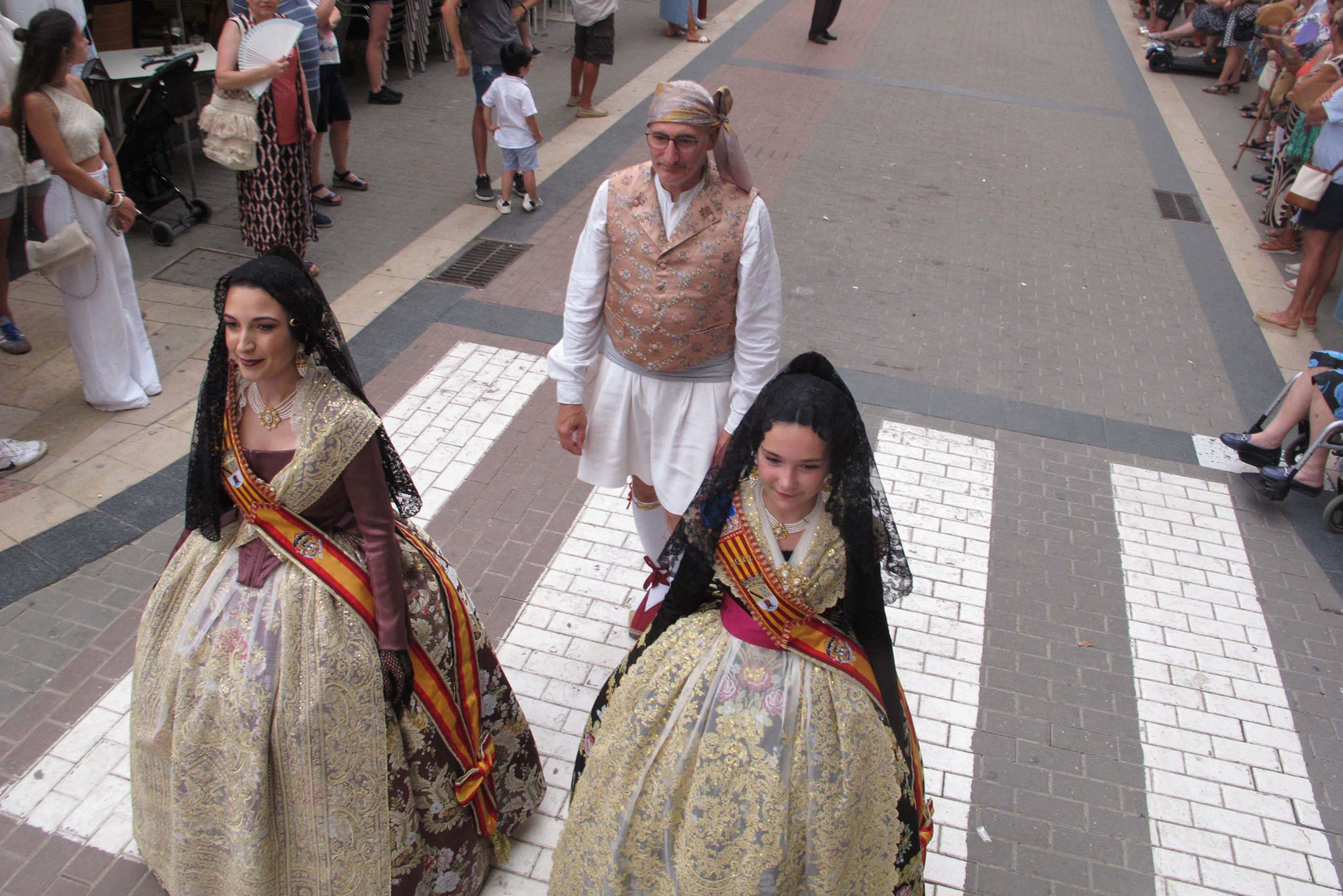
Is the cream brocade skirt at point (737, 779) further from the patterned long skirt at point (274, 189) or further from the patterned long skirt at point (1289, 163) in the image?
the patterned long skirt at point (1289, 163)

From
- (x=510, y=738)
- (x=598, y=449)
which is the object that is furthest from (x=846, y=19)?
(x=510, y=738)

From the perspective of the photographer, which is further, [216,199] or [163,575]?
[216,199]

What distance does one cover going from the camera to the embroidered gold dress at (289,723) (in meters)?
2.78

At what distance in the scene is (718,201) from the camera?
3467mm

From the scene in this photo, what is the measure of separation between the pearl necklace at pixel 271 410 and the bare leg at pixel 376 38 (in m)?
9.26

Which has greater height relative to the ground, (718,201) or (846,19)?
(718,201)

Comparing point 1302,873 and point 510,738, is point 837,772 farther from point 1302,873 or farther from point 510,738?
point 1302,873

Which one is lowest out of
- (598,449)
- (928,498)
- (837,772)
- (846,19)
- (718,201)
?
(846,19)

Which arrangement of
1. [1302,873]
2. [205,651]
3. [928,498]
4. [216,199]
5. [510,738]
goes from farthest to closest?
[216,199] < [928,498] < [1302,873] < [510,738] < [205,651]

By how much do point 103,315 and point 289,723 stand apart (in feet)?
12.3

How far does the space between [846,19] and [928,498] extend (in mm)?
13055

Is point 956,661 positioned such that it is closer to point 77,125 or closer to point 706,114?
point 706,114

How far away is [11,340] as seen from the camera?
20.6ft

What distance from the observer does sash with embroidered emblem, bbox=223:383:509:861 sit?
9.36ft
